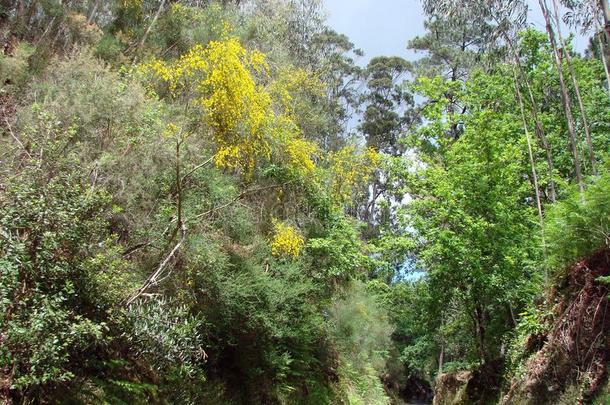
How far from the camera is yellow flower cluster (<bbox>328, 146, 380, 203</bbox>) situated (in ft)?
58.2

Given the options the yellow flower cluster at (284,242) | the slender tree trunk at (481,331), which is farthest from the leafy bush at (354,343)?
the slender tree trunk at (481,331)

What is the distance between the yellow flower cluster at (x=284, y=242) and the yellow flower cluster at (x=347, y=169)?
3583 mm

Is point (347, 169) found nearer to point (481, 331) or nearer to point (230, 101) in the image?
point (230, 101)

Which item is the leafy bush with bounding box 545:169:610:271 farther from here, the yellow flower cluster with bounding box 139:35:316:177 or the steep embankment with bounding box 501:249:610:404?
the yellow flower cluster with bounding box 139:35:316:177

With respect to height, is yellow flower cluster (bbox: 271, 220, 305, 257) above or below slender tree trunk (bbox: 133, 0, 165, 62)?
below

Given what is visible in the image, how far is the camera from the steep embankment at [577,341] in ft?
27.9

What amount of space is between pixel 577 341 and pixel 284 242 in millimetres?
7424

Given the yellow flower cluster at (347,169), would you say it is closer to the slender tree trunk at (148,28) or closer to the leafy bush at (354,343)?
the leafy bush at (354,343)

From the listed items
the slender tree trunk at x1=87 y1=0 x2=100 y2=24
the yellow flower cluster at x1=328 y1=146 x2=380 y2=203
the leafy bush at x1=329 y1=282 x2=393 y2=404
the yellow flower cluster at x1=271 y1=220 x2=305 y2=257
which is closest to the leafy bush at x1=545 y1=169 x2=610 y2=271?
the yellow flower cluster at x1=271 y1=220 x2=305 y2=257

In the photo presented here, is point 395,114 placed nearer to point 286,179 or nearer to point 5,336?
point 286,179

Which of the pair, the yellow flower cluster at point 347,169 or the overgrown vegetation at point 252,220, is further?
the yellow flower cluster at point 347,169

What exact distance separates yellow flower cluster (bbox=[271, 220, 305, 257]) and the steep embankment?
645 centimetres

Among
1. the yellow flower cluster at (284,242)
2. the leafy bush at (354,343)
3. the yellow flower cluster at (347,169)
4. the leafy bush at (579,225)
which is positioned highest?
the yellow flower cluster at (347,169)

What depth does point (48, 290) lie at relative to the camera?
6.43m
